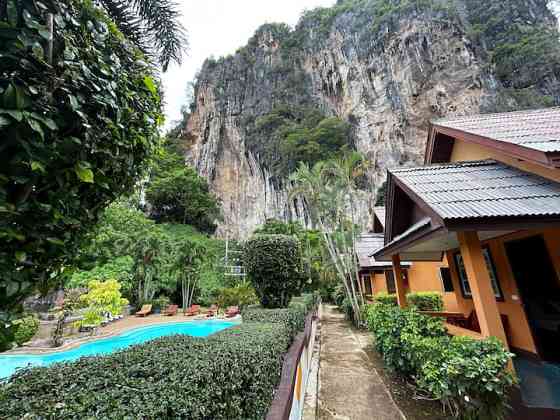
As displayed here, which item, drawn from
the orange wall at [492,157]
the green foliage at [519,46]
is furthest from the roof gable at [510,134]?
the green foliage at [519,46]

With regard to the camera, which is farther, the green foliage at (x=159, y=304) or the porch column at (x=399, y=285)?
the green foliage at (x=159, y=304)

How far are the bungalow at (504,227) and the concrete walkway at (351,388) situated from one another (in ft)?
6.46

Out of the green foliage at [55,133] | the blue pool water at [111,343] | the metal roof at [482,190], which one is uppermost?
the metal roof at [482,190]

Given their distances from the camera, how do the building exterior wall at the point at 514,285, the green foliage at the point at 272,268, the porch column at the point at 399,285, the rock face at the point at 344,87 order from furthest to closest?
1. the rock face at the point at 344,87
2. the green foliage at the point at 272,268
3. the porch column at the point at 399,285
4. the building exterior wall at the point at 514,285

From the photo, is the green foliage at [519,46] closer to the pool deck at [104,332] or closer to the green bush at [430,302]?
the green bush at [430,302]

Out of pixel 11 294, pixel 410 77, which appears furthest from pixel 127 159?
pixel 410 77

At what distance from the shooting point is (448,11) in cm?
2306

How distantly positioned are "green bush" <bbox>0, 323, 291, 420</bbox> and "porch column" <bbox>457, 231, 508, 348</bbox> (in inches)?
119

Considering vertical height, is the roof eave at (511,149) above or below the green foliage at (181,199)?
below

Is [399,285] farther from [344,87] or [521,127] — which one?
[344,87]

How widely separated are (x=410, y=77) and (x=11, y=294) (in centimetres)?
2826

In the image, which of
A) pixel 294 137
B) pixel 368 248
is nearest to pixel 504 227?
pixel 368 248

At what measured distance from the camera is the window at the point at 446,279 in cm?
941

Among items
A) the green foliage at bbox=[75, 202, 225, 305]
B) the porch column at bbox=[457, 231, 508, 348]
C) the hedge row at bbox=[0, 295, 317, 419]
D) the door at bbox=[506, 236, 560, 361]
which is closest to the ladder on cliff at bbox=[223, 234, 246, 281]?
the green foliage at bbox=[75, 202, 225, 305]
